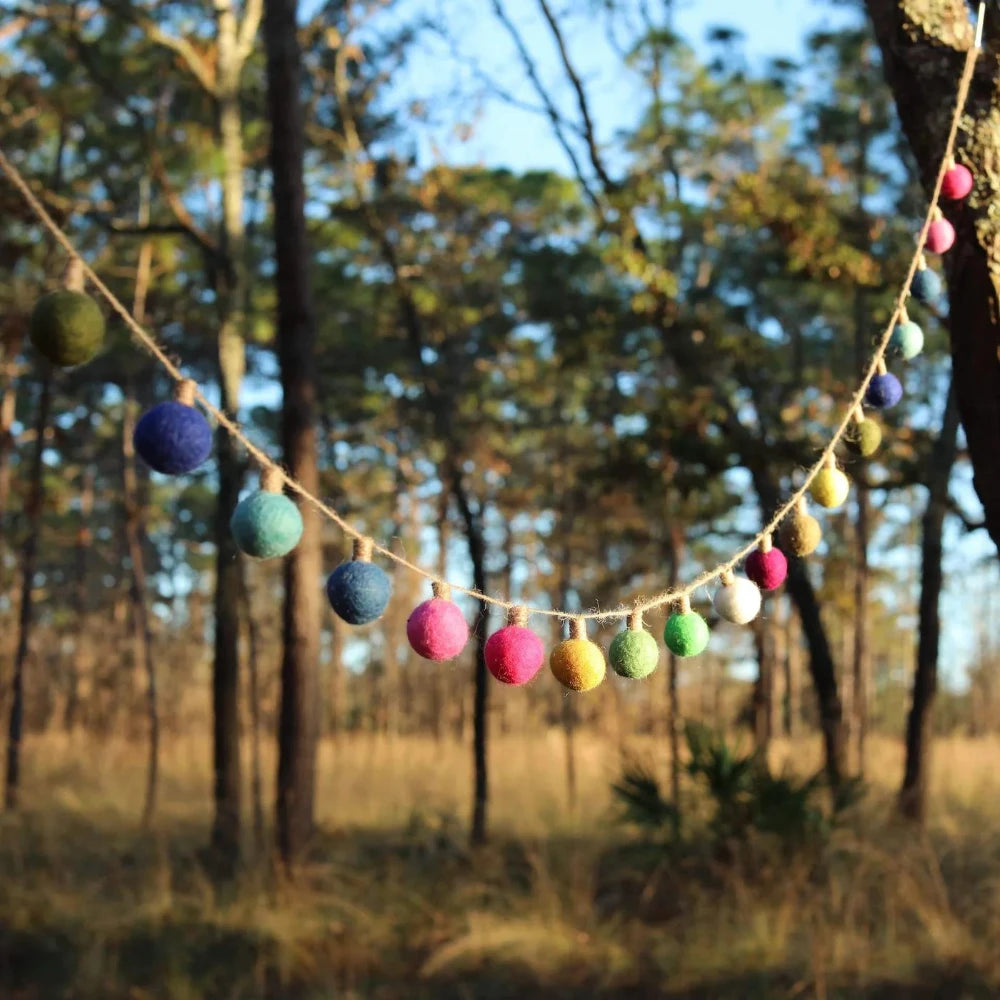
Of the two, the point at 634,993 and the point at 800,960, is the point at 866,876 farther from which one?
the point at 634,993

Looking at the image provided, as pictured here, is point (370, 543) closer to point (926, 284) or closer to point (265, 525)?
point (265, 525)

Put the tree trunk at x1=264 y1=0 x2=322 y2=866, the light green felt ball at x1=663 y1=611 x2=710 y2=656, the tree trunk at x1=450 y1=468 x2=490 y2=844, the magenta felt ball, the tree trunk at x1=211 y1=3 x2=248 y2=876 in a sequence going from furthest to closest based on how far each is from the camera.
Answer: the tree trunk at x1=450 y1=468 x2=490 y2=844 → the tree trunk at x1=211 y1=3 x2=248 y2=876 → the tree trunk at x1=264 y1=0 x2=322 y2=866 → the magenta felt ball → the light green felt ball at x1=663 y1=611 x2=710 y2=656

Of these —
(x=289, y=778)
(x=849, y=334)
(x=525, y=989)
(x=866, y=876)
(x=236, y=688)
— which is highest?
(x=849, y=334)

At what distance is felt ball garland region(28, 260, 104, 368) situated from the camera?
43.6 inches

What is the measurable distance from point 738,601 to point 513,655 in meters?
0.39

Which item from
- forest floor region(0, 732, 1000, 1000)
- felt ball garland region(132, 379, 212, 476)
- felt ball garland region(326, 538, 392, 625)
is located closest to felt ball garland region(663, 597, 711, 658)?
felt ball garland region(326, 538, 392, 625)

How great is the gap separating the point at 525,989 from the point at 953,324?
4.16 meters

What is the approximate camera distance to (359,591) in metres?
1.26

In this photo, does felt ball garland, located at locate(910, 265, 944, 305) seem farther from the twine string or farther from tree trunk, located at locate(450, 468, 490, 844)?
tree trunk, located at locate(450, 468, 490, 844)

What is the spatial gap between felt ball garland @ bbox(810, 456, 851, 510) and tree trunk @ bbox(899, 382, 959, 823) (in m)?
5.51

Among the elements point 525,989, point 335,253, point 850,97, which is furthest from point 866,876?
point 335,253

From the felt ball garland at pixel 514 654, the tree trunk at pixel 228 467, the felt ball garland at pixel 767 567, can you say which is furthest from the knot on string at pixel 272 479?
the tree trunk at pixel 228 467

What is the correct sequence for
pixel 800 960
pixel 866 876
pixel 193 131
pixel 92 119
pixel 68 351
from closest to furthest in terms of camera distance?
pixel 68 351 < pixel 800 960 < pixel 866 876 < pixel 193 131 < pixel 92 119

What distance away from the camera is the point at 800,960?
4.76 meters
